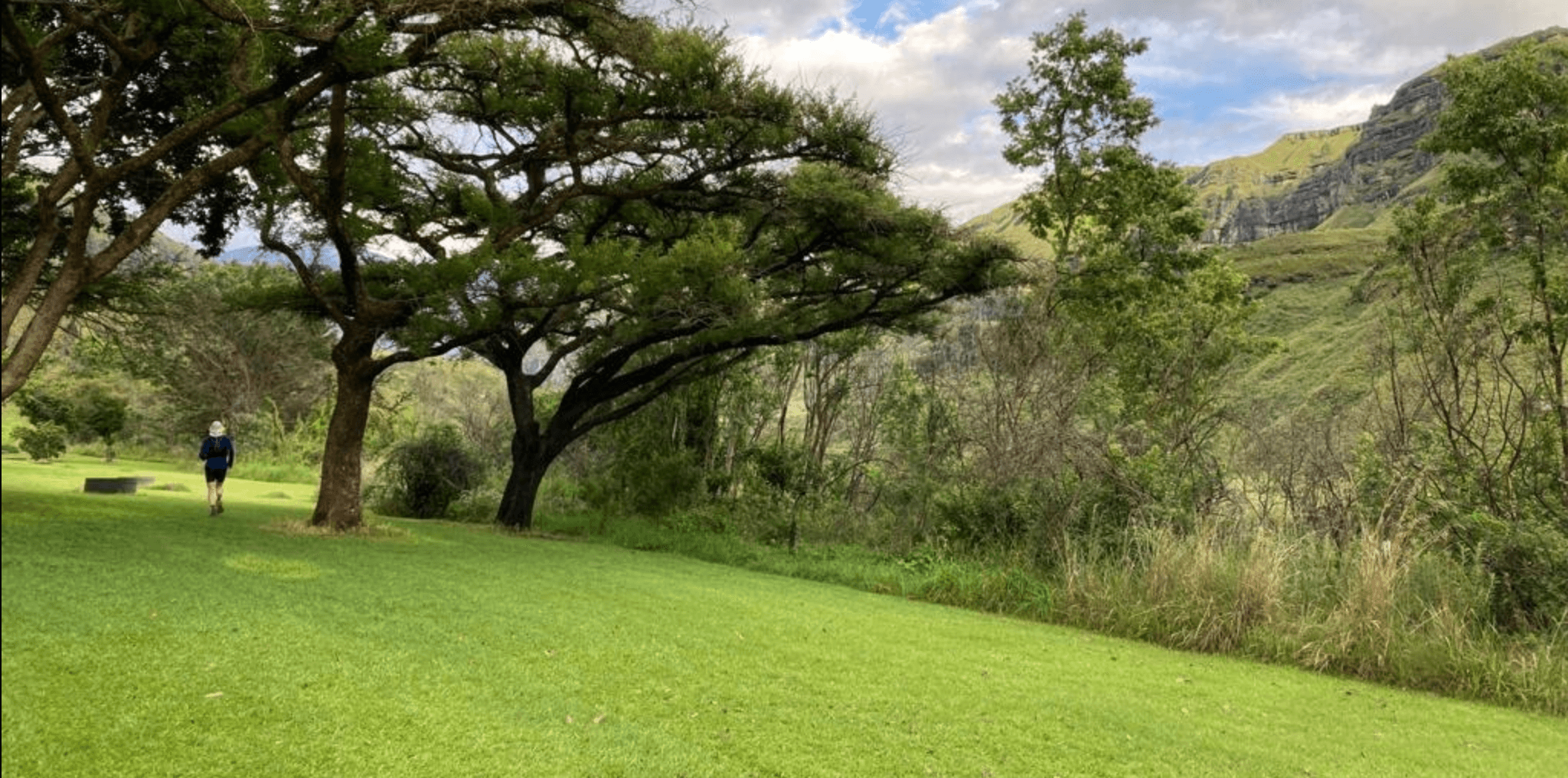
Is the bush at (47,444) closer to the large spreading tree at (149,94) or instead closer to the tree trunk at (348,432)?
the large spreading tree at (149,94)

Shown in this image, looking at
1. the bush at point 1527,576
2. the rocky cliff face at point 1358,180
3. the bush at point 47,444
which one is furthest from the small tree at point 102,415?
the rocky cliff face at point 1358,180

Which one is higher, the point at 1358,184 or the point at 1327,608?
the point at 1358,184

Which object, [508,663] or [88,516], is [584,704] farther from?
[88,516]

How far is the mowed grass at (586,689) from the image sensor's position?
380cm

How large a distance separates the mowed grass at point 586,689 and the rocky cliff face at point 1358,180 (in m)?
130

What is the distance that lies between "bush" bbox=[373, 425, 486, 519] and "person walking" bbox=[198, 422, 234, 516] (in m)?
5.46

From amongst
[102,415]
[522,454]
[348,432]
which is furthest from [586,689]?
[102,415]

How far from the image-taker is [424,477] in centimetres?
1698

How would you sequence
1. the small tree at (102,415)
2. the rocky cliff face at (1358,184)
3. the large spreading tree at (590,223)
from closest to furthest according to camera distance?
the large spreading tree at (590,223) → the small tree at (102,415) → the rocky cliff face at (1358,184)

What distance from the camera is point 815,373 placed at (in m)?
19.8

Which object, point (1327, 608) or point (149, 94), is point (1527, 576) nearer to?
point (1327, 608)

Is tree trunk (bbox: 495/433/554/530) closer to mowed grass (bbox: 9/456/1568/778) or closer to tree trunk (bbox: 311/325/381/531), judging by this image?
tree trunk (bbox: 311/325/381/531)

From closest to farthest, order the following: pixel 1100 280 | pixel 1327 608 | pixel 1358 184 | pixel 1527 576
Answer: pixel 1527 576, pixel 1327 608, pixel 1100 280, pixel 1358 184

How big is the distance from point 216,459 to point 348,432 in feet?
5.76
